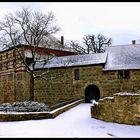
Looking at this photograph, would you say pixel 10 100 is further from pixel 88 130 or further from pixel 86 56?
pixel 88 130

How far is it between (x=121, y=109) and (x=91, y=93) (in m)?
16.2

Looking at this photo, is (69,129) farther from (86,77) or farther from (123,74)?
(86,77)

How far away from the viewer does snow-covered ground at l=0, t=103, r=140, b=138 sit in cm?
1338

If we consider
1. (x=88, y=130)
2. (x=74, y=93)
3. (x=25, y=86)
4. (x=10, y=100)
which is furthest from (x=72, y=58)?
Answer: (x=88, y=130)

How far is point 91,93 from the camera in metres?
32.0

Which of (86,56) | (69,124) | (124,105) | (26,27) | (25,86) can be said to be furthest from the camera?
(25,86)

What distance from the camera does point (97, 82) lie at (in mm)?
31234

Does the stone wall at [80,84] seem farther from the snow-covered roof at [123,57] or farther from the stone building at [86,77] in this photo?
the snow-covered roof at [123,57]

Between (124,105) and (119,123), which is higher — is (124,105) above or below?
above

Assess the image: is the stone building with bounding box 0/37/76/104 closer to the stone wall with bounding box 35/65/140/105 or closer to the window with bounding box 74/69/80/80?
the stone wall with bounding box 35/65/140/105

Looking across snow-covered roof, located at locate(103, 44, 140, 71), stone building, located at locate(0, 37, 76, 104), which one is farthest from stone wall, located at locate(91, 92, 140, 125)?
stone building, located at locate(0, 37, 76, 104)

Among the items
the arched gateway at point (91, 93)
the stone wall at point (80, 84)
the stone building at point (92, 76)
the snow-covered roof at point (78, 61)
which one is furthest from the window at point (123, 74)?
the arched gateway at point (91, 93)

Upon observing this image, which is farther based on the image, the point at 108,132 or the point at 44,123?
the point at 44,123

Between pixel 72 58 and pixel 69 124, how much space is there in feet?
60.7
